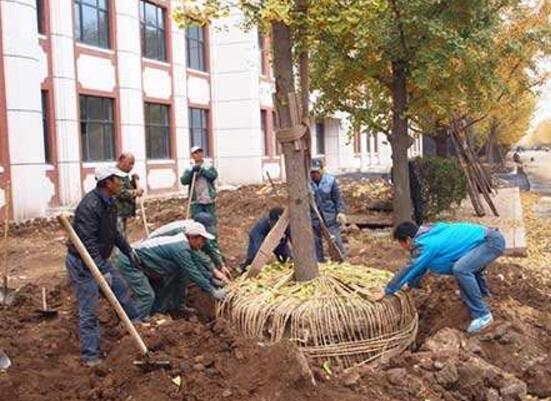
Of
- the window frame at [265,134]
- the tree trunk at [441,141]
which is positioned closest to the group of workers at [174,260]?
the tree trunk at [441,141]

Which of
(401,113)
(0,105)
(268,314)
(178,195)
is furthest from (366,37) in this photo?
(178,195)

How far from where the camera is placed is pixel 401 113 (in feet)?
38.2

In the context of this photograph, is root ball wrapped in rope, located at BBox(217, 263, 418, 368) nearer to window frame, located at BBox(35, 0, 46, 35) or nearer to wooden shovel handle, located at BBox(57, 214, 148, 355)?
wooden shovel handle, located at BBox(57, 214, 148, 355)

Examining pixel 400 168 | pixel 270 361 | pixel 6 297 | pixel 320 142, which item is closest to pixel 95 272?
pixel 270 361

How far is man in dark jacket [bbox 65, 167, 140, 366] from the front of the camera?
538 cm

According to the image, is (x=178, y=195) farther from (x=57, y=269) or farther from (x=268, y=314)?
(x=268, y=314)

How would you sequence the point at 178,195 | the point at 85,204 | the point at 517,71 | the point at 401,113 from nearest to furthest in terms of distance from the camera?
the point at 85,204, the point at 401,113, the point at 517,71, the point at 178,195

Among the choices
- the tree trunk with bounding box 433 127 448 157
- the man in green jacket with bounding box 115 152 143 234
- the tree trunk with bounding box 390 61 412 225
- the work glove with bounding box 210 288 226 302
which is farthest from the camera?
the tree trunk with bounding box 433 127 448 157

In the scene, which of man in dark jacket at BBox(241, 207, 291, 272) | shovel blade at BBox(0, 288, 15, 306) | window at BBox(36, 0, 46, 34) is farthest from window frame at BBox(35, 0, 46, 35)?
man in dark jacket at BBox(241, 207, 291, 272)

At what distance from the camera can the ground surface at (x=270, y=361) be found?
4.57m

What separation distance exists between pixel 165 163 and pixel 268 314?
17453 millimetres

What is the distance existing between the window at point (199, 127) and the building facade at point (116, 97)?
0.05 meters

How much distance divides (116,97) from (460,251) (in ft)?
51.4

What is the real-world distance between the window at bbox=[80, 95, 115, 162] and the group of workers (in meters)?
12.4
